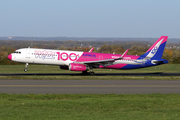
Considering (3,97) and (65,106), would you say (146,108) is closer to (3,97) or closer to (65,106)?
(65,106)

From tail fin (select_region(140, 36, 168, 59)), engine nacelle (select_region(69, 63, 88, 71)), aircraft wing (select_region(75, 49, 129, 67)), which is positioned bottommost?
engine nacelle (select_region(69, 63, 88, 71))

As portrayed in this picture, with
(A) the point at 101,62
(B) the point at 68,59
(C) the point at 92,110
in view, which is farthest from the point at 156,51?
(C) the point at 92,110

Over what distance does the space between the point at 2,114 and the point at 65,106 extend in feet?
10.6

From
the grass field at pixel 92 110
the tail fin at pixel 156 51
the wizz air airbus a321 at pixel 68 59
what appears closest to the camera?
the grass field at pixel 92 110

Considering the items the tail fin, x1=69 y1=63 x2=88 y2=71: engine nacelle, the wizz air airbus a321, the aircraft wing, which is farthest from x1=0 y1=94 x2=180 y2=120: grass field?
the tail fin

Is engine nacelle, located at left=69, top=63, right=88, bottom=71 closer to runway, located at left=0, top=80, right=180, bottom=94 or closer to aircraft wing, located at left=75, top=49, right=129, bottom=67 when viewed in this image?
aircraft wing, located at left=75, top=49, right=129, bottom=67

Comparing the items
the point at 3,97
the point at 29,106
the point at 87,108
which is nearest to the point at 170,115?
the point at 87,108

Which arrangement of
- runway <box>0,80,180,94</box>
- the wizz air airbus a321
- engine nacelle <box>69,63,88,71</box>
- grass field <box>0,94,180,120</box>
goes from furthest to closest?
the wizz air airbus a321 → engine nacelle <box>69,63,88,71</box> → runway <box>0,80,180,94</box> → grass field <box>0,94,180,120</box>

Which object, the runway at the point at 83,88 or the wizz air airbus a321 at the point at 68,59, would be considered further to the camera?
the wizz air airbus a321 at the point at 68,59

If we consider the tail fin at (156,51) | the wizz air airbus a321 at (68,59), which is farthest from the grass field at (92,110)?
the tail fin at (156,51)

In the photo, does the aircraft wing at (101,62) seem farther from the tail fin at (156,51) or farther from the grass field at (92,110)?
the grass field at (92,110)

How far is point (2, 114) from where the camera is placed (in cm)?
1172

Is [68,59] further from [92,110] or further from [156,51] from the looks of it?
[92,110]

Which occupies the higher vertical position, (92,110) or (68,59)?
(68,59)
